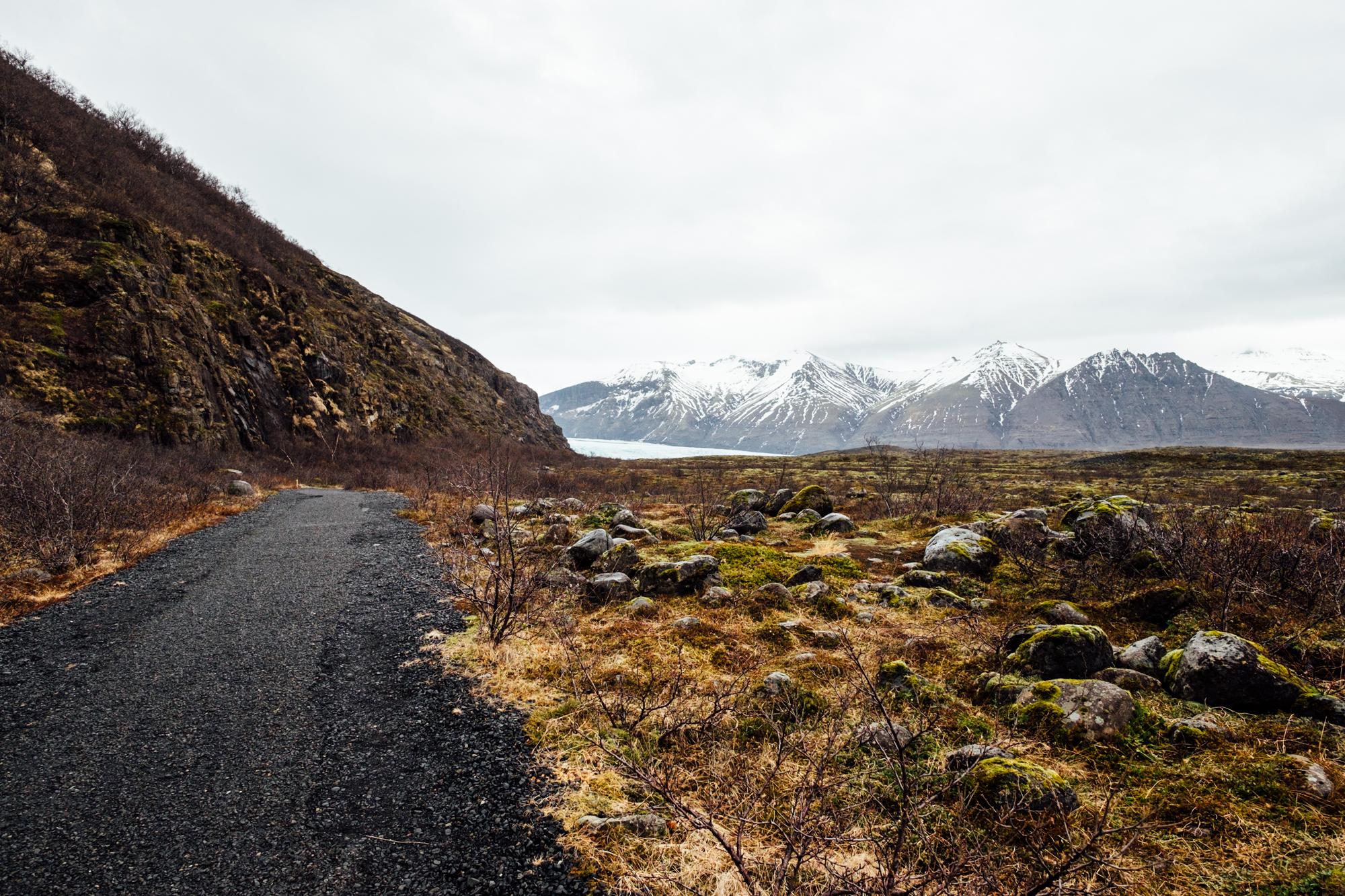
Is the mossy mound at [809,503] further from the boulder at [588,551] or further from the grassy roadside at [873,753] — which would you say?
the boulder at [588,551]

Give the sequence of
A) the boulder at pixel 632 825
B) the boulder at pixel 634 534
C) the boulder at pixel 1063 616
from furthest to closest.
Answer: the boulder at pixel 634 534 → the boulder at pixel 1063 616 → the boulder at pixel 632 825

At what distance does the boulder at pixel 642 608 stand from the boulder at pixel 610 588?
1.59ft

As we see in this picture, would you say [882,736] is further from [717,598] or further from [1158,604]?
[1158,604]

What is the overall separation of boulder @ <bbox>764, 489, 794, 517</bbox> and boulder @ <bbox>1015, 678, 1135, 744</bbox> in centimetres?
1180

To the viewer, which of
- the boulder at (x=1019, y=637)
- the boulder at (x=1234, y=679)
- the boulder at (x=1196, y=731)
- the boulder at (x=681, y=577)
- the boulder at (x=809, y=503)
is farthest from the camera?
the boulder at (x=809, y=503)

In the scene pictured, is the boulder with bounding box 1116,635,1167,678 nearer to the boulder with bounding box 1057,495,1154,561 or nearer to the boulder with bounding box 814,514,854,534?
the boulder with bounding box 1057,495,1154,561

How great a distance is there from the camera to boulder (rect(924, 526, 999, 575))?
9188 millimetres

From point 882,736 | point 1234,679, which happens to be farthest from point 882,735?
point 1234,679

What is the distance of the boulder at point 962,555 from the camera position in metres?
9.19

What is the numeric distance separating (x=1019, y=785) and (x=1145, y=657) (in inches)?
125

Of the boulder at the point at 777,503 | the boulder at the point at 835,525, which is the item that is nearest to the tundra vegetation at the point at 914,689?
the boulder at the point at 835,525

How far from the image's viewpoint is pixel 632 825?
3414 millimetres

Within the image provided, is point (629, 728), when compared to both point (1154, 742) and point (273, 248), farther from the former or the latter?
point (273, 248)

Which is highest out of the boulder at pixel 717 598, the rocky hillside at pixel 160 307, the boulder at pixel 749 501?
the rocky hillside at pixel 160 307
